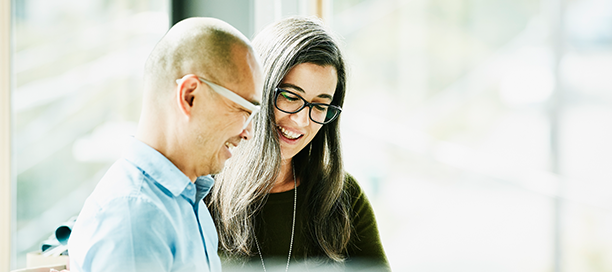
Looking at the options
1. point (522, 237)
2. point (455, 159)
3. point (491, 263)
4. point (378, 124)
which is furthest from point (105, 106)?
point (378, 124)

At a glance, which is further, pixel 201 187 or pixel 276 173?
pixel 276 173

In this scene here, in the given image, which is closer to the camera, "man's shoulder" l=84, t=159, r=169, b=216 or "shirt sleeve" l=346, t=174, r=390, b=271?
"man's shoulder" l=84, t=159, r=169, b=216

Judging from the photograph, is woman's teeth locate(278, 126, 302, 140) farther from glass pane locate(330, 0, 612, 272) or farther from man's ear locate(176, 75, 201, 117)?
man's ear locate(176, 75, 201, 117)

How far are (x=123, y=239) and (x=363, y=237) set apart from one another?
2.58 ft

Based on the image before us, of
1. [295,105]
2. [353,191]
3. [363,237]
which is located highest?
[295,105]

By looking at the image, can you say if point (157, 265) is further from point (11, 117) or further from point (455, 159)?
point (455, 159)

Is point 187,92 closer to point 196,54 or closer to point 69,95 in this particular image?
point 196,54

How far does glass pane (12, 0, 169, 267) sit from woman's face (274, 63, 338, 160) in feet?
1.93

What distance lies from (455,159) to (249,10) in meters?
1.30

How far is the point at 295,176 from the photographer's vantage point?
1220 mm

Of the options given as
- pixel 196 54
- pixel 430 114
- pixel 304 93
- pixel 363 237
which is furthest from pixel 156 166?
pixel 430 114

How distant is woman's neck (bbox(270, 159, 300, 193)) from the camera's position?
1.17 metres

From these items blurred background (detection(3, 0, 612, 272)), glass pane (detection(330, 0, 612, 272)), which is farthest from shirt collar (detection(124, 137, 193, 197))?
glass pane (detection(330, 0, 612, 272))

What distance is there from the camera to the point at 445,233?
1.75m
